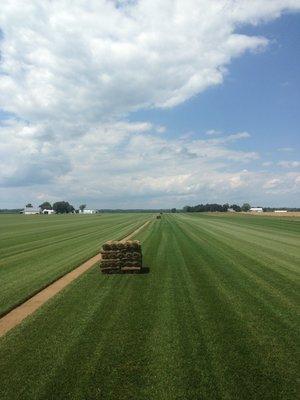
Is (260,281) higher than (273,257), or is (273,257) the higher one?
(273,257)

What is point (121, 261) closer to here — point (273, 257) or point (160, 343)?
point (273, 257)

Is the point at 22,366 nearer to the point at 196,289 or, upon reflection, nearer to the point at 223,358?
the point at 223,358

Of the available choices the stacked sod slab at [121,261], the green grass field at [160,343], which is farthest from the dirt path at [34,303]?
the stacked sod slab at [121,261]

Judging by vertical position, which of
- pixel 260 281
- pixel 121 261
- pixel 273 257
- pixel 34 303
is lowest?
pixel 34 303

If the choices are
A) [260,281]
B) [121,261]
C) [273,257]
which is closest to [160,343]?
[260,281]

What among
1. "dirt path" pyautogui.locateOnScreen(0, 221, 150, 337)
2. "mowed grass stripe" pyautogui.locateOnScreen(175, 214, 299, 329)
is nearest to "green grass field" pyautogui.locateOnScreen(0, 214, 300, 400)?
"mowed grass stripe" pyautogui.locateOnScreen(175, 214, 299, 329)

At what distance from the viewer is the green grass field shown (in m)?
8.25

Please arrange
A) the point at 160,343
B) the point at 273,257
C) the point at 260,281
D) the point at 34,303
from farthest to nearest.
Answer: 1. the point at 273,257
2. the point at 260,281
3. the point at 34,303
4. the point at 160,343

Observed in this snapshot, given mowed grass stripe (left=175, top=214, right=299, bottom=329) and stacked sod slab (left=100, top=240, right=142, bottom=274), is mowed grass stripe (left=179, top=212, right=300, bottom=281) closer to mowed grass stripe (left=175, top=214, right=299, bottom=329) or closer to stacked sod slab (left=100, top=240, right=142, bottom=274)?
Answer: mowed grass stripe (left=175, top=214, right=299, bottom=329)

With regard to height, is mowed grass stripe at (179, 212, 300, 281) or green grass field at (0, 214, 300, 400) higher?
mowed grass stripe at (179, 212, 300, 281)

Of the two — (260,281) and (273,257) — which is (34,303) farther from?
(273,257)

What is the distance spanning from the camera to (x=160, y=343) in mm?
10617

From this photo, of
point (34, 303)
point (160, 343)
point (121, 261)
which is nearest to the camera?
point (160, 343)

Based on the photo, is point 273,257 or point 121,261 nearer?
point 121,261
